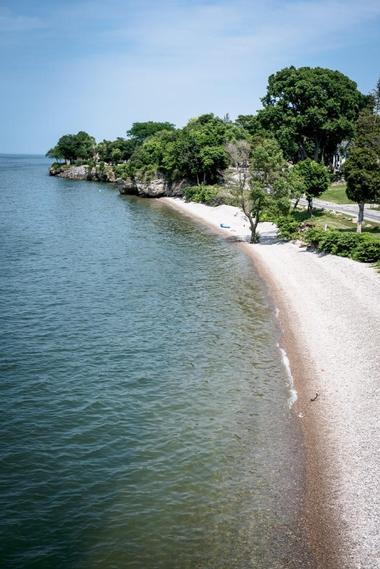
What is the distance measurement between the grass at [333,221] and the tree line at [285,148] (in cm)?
348

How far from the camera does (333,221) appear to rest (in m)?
63.8

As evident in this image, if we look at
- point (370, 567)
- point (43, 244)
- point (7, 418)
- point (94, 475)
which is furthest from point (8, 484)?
point (43, 244)

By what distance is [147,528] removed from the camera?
52.1 feet

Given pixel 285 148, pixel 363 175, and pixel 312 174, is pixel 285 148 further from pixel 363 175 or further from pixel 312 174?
pixel 363 175

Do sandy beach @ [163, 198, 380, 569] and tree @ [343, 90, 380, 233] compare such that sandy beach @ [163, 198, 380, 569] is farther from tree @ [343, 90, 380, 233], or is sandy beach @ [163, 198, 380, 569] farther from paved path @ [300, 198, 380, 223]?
paved path @ [300, 198, 380, 223]

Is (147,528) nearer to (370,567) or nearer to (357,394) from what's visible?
(370,567)

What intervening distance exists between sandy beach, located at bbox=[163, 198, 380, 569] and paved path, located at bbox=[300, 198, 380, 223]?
73.3 ft

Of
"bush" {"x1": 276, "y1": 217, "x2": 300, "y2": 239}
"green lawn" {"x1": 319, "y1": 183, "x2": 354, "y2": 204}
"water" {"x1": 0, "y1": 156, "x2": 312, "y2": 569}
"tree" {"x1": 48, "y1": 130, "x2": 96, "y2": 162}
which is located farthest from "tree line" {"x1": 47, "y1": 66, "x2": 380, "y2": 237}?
"tree" {"x1": 48, "y1": 130, "x2": 96, "y2": 162}

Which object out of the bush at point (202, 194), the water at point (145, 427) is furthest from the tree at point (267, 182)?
the bush at point (202, 194)

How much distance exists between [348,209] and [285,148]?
82.9 ft

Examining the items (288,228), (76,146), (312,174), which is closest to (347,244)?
(288,228)

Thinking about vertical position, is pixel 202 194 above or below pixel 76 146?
below

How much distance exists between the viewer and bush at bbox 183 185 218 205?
96719mm

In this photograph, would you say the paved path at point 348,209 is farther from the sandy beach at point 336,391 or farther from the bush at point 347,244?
the sandy beach at point 336,391
